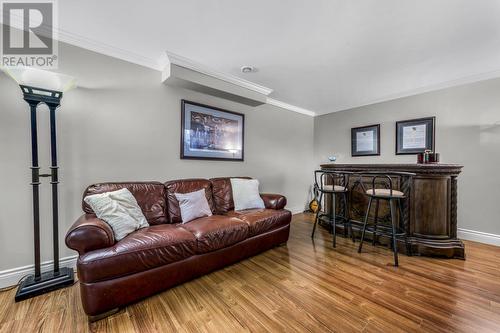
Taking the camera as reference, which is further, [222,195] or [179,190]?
[222,195]

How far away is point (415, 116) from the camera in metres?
3.58

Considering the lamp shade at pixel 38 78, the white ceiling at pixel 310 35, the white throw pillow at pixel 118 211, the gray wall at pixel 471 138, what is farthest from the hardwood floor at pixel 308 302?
the white ceiling at pixel 310 35

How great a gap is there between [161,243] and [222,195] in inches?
51.7

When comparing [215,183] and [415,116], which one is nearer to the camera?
[215,183]

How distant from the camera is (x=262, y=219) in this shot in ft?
8.30

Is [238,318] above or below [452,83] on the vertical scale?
below

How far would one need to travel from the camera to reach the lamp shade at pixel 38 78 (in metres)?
1.65

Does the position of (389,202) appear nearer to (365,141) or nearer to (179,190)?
(365,141)

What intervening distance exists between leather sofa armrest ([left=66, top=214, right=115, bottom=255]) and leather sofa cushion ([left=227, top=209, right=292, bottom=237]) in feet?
4.34

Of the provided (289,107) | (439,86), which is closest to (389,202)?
(439,86)

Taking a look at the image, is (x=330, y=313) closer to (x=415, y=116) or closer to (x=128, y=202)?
(x=128, y=202)

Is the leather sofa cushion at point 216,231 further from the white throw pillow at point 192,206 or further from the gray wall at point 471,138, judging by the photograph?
the gray wall at point 471,138

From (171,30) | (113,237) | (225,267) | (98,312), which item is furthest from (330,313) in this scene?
(171,30)

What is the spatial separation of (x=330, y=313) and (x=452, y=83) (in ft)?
12.4
